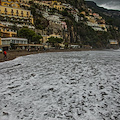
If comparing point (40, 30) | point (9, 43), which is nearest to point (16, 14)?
point (40, 30)

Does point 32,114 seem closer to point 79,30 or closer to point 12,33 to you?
point 12,33

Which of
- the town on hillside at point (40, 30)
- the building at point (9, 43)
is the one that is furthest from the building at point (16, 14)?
the building at point (9, 43)

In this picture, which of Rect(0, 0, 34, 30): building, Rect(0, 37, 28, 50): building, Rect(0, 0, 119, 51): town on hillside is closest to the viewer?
Rect(0, 37, 28, 50): building

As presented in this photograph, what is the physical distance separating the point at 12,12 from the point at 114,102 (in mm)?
73516

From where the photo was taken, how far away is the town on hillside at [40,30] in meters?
45.2

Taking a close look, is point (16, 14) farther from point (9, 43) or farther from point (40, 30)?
point (9, 43)

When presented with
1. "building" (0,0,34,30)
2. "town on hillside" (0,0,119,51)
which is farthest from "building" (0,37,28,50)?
"building" (0,0,34,30)

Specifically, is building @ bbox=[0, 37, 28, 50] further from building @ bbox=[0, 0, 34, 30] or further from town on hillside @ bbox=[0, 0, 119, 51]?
building @ bbox=[0, 0, 34, 30]

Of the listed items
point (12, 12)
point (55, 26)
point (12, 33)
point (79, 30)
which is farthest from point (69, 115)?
point (79, 30)

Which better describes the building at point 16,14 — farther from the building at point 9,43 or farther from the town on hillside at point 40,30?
the building at point 9,43

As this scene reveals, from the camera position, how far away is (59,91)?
5.16 meters

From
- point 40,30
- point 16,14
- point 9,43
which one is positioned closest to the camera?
point 9,43

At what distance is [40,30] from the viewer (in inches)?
2515

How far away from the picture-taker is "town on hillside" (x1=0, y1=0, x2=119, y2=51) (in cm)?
4516
